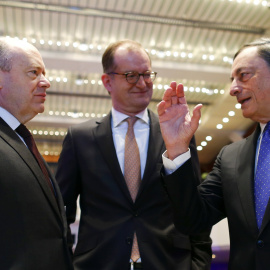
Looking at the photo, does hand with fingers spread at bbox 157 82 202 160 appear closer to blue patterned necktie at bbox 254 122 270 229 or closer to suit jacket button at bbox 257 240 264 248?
blue patterned necktie at bbox 254 122 270 229

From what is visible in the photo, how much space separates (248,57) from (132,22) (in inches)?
210

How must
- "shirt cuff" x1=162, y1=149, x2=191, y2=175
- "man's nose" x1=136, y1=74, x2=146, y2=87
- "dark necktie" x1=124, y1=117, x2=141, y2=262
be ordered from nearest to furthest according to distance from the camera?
1. "shirt cuff" x1=162, y1=149, x2=191, y2=175
2. "dark necktie" x1=124, y1=117, x2=141, y2=262
3. "man's nose" x1=136, y1=74, x2=146, y2=87

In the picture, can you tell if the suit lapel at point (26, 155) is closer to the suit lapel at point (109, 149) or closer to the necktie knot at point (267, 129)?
the suit lapel at point (109, 149)

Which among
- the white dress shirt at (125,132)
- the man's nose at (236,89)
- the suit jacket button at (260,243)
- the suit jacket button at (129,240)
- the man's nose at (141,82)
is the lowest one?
the suit jacket button at (129,240)

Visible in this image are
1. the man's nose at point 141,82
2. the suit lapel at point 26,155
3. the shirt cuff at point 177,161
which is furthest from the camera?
the man's nose at point 141,82

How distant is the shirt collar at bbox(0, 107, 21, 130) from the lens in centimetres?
191

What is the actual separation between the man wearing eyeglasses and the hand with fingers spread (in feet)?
1.27

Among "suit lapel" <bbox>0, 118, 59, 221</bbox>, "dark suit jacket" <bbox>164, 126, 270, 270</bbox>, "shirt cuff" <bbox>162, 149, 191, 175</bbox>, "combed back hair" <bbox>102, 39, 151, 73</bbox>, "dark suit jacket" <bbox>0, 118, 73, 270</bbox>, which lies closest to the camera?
"dark suit jacket" <bbox>0, 118, 73, 270</bbox>

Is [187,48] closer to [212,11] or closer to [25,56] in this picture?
[212,11]

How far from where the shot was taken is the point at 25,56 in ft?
6.80

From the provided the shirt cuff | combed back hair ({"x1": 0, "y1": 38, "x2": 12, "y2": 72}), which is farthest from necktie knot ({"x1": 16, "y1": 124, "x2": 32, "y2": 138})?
the shirt cuff

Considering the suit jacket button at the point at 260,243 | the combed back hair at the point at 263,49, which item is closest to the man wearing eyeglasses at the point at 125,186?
the suit jacket button at the point at 260,243

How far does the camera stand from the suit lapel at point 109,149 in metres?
2.29

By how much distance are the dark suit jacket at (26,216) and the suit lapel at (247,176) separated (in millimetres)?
827
